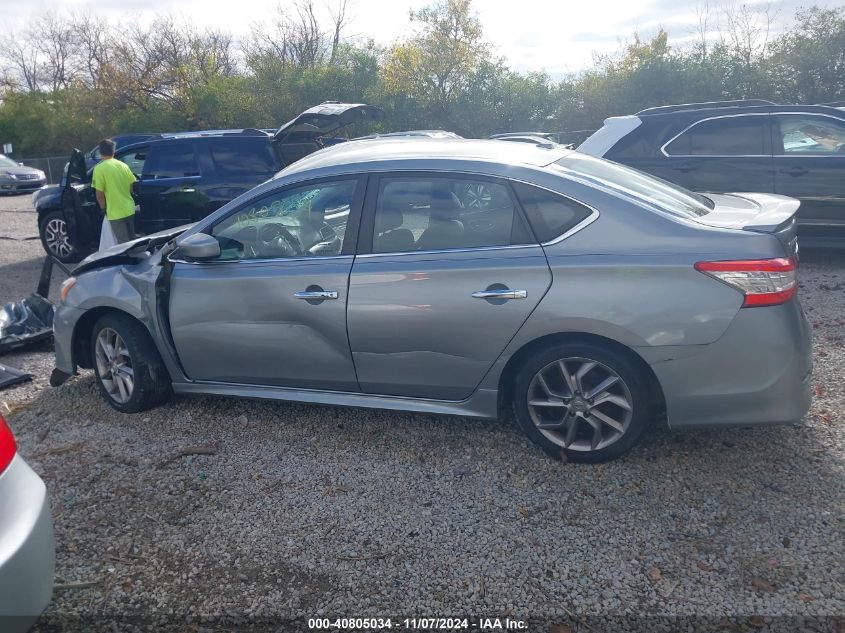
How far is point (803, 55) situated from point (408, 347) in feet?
57.7

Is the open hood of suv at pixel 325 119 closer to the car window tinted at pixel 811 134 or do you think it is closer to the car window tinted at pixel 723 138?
the car window tinted at pixel 723 138

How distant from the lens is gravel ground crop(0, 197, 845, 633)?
2941mm

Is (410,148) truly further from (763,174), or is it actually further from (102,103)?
(102,103)

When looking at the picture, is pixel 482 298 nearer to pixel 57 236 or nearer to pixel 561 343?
pixel 561 343

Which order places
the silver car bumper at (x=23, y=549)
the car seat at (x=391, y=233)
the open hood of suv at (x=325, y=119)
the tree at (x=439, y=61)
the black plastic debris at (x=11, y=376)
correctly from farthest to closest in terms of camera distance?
the tree at (x=439, y=61)
the open hood of suv at (x=325, y=119)
the black plastic debris at (x=11, y=376)
the car seat at (x=391, y=233)
the silver car bumper at (x=23, y=549)

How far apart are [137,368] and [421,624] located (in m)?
2.71

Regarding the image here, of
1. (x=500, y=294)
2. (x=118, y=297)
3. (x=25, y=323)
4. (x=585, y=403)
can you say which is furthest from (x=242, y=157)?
(x=585, y=403)

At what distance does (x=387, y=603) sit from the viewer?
2957 mm

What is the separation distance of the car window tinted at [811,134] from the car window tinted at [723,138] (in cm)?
23

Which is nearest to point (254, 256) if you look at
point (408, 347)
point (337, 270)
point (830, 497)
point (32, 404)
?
point (337, 270)

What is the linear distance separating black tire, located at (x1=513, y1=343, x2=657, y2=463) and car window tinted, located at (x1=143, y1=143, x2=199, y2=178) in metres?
7.19

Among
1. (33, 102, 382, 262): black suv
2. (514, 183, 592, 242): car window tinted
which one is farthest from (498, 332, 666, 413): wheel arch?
(33, 102, 382, 262): black suv

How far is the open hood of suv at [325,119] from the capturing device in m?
8.52

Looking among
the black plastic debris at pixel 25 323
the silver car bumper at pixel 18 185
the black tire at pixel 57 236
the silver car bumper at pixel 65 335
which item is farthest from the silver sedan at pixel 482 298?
the silver car bumper at pixel 18 185
